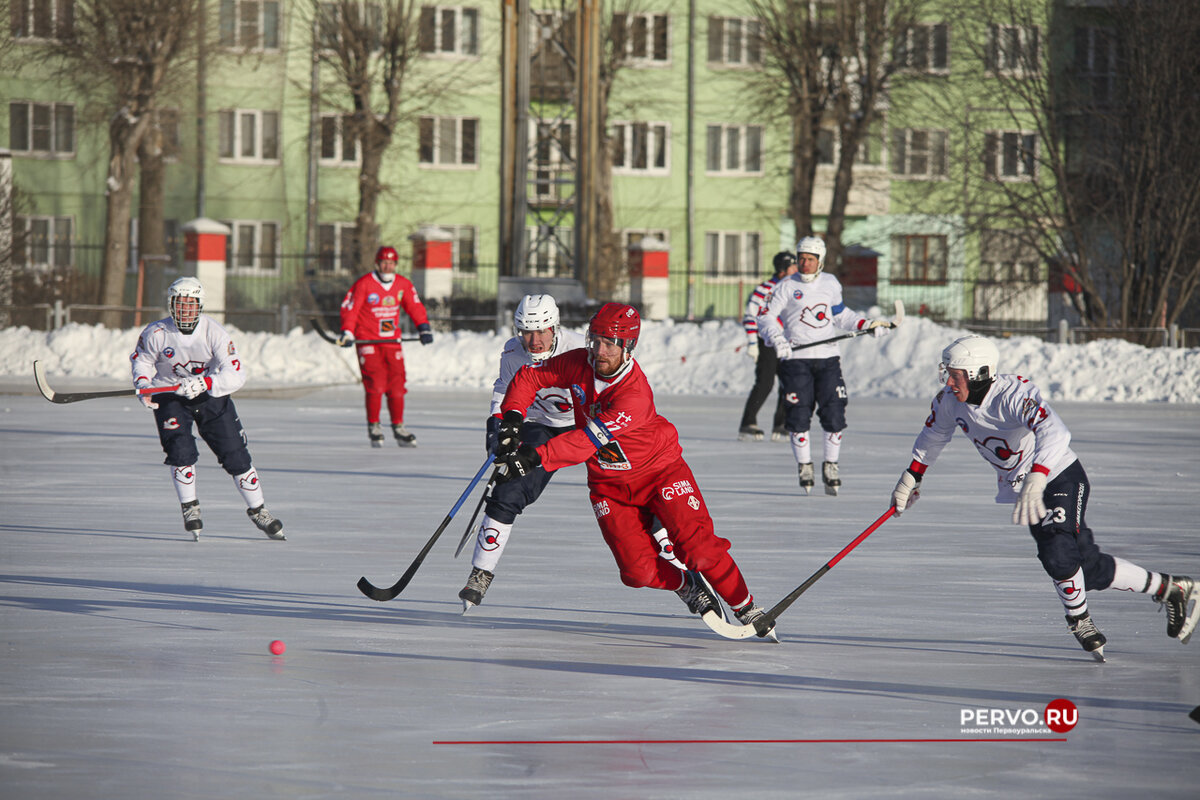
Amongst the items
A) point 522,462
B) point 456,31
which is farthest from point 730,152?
point 522,462

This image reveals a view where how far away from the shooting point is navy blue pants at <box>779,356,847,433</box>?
1002cm

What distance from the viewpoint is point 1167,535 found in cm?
799

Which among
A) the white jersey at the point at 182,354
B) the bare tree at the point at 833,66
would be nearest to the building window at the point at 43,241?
the bare tree at the point at 833,66

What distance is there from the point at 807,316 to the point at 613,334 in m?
5.27

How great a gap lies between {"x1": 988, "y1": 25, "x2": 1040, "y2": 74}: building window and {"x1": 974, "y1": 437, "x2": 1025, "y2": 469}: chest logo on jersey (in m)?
19.8

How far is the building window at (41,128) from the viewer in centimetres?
3534

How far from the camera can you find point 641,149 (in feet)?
126

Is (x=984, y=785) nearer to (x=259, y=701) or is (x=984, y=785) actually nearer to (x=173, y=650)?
(x=259, y=701)

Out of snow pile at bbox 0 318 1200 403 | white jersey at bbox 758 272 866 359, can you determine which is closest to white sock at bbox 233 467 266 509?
white jersey at bbox 758 272 866 359

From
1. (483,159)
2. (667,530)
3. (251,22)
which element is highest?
(251,22)

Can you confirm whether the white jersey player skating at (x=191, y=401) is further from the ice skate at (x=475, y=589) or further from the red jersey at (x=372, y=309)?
the red jersey at (x=372, y=309)

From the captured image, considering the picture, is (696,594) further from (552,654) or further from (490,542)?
(490,542)

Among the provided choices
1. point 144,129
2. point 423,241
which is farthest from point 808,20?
point 144,129

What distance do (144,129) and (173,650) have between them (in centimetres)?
2282
